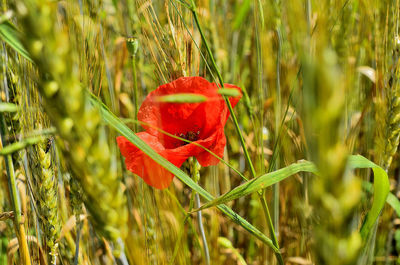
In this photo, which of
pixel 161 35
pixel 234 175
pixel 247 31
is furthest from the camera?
pixel 247 31

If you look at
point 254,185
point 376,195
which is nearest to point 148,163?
point 254,185

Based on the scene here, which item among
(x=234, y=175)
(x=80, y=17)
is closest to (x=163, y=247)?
(x=80, y=17)

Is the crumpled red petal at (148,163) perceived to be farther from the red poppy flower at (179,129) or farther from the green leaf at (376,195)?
the green leaf at (376,195)

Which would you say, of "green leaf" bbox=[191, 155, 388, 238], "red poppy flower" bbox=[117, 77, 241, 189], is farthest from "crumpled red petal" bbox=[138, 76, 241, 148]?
"green leaf" bbox=[191, 155, 388, 238]

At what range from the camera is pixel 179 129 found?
0.73 m

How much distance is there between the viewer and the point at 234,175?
1.18 m

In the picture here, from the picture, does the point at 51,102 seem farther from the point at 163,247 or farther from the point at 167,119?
the point at 167,119

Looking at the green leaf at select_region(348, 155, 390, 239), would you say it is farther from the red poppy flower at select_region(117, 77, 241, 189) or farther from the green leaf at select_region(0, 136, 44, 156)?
the green leaf at select_region(0, 136, 44, 156)

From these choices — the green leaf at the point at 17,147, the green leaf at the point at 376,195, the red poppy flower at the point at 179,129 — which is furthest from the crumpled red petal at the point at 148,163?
the green leaf at the point at 376,195

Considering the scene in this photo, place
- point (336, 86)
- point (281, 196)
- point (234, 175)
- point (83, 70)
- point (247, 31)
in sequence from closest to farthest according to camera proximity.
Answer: point (336, 86)
point (83, 70)
point (281, 196)
point (234, 175)
point (247, 31)

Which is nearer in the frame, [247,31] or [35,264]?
[35,264]

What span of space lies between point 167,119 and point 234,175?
526 mm

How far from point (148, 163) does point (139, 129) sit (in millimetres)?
232

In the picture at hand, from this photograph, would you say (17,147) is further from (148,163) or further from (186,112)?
(186,112)
